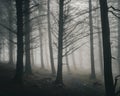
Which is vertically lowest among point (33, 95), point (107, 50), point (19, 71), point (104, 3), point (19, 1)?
point (33, 95)

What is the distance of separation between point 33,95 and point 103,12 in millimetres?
7114

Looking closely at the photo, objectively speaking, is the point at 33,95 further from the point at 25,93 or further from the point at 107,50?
the point at 107,50

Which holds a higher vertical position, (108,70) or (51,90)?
(108,70)

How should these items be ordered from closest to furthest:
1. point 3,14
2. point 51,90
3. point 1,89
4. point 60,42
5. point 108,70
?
point 108,70
point 1,89
point 51,90
point 60,42
point 3,14

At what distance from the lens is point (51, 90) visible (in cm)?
1468

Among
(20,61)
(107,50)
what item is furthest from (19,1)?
(107,50)

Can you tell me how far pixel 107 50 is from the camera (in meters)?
10.2

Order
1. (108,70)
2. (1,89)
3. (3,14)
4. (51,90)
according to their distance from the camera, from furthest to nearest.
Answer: (3,14) → (51,90) → (1,89) → (108,70)

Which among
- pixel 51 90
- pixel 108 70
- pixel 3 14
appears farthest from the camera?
pixel 3 14

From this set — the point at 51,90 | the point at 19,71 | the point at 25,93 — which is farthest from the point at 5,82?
the point at 51,90

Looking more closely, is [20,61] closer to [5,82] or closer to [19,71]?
[19,71]

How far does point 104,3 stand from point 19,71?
27.0ft

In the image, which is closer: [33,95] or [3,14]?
[33,95]

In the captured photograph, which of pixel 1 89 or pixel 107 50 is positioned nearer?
A: pixel 107 50
